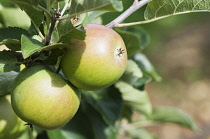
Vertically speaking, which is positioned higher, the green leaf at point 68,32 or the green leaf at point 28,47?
the green leaf at point 68,32

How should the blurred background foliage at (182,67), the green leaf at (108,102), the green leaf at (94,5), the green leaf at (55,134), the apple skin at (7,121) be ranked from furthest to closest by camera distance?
1. the blurred background foliage at (182,67)
2. the green leaf at (108,102)
3. the green leaf at (55,134)
4. the apple skin at (7,121)
5. the green leaf at (94,5)

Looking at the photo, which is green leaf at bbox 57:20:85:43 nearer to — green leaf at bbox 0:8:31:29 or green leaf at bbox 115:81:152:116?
green leaf at bbox 0:8:31:29

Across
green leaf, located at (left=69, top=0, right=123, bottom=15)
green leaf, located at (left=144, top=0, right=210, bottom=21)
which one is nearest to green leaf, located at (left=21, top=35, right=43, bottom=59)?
green leaf, located at (left=69, top=0, right=123, bottom=15)

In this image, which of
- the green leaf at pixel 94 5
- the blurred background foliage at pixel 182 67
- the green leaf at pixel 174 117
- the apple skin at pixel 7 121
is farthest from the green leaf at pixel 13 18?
the blurred background foliage at pixel 182 67

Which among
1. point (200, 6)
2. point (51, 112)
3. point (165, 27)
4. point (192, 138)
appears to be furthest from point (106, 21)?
point (165, 27)

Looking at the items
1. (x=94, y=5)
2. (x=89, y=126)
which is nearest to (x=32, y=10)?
(x=94, y=5)

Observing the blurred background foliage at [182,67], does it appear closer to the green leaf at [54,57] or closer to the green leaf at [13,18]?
the green leaf at [13,18]

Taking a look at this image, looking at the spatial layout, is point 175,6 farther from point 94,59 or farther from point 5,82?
point 5,82
